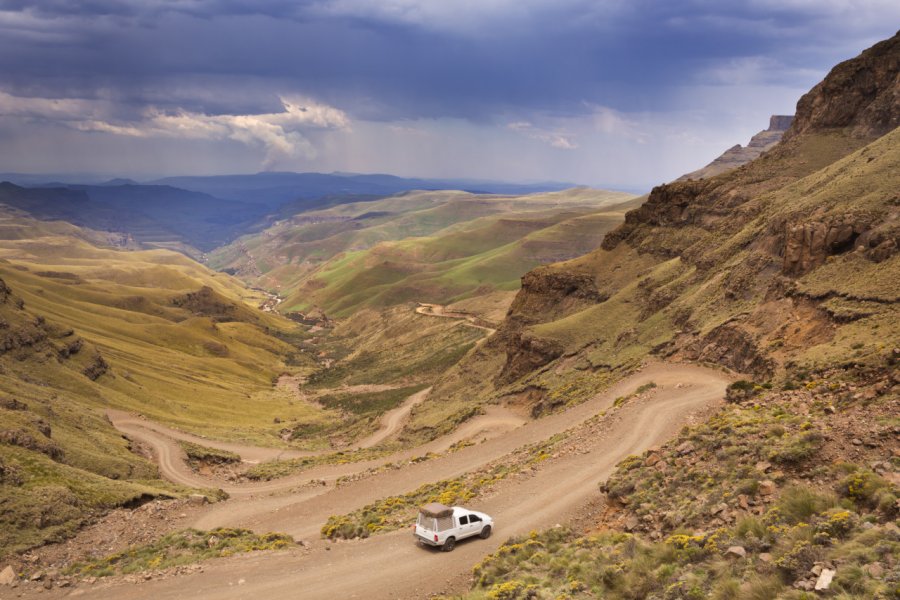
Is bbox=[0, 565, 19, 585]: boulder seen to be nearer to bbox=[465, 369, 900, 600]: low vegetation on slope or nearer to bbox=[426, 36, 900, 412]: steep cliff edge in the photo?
bbox=[465, 369, 900, 600]: low vegetation on slope

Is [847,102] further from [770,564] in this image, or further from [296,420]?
[296,420]

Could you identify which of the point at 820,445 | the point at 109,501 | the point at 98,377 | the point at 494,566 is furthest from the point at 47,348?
the point at 820,445

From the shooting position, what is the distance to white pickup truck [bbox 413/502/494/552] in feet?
77.1

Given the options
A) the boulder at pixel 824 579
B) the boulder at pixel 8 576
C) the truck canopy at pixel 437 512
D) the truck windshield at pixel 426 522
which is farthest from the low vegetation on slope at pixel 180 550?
the boulder at pixel 824 579

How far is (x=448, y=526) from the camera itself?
23.6 metres

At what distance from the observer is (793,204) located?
50.7 m

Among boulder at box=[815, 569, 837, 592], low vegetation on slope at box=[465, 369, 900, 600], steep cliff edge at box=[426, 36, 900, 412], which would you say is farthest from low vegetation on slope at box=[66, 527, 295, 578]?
steep cliff edge at box=[426, 36, 900, 412]

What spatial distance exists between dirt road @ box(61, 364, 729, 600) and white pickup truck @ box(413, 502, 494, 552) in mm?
407

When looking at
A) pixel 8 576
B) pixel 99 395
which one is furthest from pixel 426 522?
pixel 99 395

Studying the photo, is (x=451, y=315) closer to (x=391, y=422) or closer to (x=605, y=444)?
(x=391, y=422)

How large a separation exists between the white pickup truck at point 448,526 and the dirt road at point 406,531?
1.33 feet

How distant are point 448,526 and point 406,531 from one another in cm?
380

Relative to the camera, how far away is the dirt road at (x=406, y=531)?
22078 millimetres

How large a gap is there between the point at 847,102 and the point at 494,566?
8023 cm
